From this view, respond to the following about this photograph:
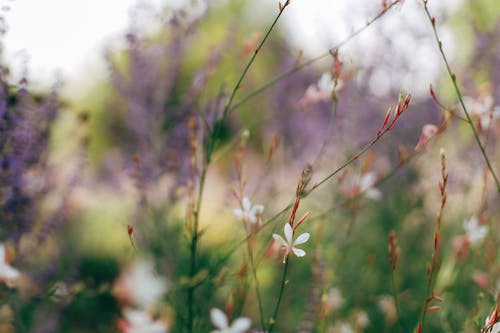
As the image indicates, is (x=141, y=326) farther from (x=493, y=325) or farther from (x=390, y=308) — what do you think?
(x=390, y=308)

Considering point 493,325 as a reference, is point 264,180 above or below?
above

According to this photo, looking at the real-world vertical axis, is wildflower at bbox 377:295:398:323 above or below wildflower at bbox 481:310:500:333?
above

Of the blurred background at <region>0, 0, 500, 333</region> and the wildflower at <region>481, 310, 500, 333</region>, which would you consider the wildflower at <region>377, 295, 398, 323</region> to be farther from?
the wildflower at <region>481, 310, 500, 333</region>

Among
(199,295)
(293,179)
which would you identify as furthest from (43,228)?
(293,179)

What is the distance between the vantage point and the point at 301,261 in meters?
2.59

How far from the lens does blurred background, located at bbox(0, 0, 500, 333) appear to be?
111cm

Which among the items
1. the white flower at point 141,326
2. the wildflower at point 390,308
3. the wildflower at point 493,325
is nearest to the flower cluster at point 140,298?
the white flower at point 141,326

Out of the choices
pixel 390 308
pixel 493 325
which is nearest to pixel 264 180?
pixel 390 308

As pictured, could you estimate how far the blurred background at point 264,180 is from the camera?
1.11 meters

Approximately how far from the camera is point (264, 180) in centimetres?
241

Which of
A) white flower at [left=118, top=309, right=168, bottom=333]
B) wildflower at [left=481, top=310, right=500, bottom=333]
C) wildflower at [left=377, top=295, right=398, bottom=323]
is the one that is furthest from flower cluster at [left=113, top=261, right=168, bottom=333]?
wildflower at [left=377, top=295, right=398, bottom=323]

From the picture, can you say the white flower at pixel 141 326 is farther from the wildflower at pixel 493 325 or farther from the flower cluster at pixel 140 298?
the wildflower at pixel 493 325

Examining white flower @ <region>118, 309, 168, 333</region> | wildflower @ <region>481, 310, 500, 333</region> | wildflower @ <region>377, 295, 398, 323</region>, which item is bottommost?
wildflower @ <region>481, 310, 500, 333</region>

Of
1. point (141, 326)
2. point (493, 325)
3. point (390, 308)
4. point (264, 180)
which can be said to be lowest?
point (493, 325)
